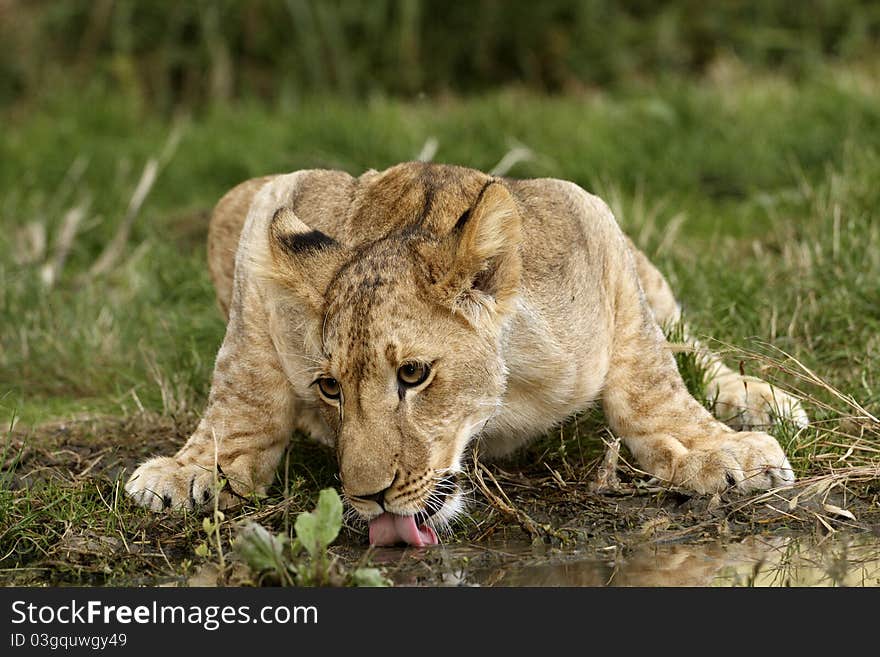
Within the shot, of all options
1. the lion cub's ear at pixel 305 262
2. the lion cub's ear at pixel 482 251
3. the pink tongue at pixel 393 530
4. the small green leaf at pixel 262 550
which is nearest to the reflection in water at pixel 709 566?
the pink tongue at pixel 393 530

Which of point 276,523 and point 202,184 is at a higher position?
point 276,523

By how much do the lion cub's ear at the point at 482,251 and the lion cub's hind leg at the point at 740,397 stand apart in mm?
1444

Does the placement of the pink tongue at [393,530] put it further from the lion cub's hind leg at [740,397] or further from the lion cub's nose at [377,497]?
the lion cub's hind leg at [740,397]

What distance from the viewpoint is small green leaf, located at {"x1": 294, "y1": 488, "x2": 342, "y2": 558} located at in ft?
13.4

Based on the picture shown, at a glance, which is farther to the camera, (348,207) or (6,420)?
(6,420)

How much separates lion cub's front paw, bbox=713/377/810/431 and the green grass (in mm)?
107

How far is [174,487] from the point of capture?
5.26 m

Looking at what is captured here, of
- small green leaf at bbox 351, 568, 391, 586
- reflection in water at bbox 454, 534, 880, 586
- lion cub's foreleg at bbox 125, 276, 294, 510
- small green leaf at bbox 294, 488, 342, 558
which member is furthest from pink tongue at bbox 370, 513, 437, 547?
lion cub's foreleg at bbox 125, 276, 294, 510
